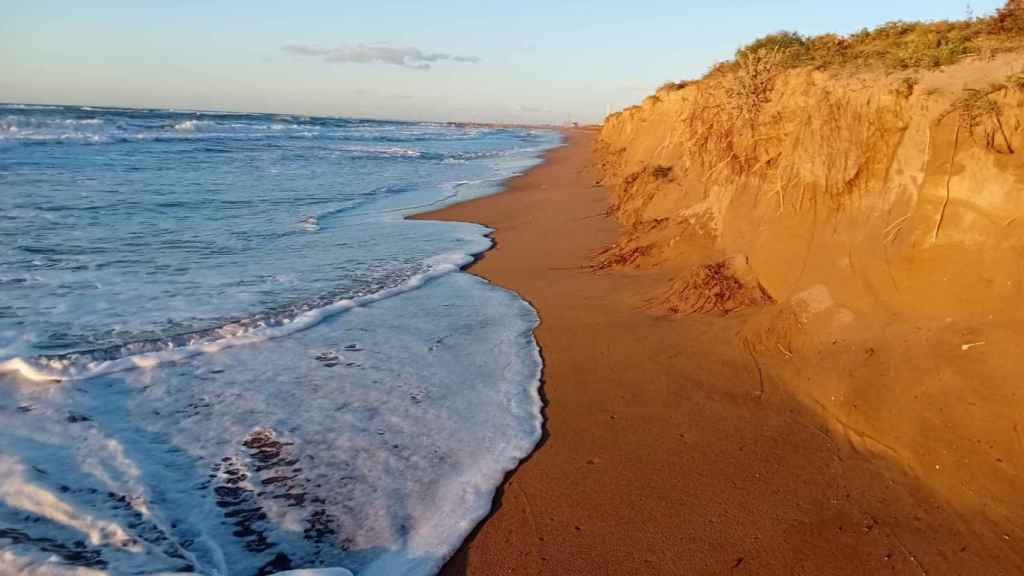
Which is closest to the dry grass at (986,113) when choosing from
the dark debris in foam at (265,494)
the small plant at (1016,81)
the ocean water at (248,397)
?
the small plant at (1016,81)

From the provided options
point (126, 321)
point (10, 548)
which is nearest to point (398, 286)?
point (126, 321)

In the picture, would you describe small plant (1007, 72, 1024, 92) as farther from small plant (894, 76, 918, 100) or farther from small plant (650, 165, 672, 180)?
small plant (650, 165, 672, 180)

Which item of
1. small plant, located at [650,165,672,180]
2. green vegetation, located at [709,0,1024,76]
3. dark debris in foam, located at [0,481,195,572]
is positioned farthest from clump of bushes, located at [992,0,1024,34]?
dark debris in foam, located at [0,481,195,572]

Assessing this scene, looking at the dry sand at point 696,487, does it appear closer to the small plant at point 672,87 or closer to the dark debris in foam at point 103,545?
the dark debris in foam at point 103,545

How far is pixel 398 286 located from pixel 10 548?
15.4 feet

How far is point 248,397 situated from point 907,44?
582cm

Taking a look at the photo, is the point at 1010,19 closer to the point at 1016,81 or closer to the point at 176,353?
the point at 1016,81

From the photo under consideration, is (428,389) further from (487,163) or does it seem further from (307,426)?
(487,163)

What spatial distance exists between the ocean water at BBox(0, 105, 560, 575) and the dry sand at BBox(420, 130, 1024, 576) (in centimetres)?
28

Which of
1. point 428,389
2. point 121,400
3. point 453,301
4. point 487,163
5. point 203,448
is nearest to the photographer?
point 203,448

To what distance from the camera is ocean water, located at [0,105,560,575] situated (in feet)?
9.65

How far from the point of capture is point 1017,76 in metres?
3.94

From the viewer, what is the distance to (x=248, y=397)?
4.36 meters

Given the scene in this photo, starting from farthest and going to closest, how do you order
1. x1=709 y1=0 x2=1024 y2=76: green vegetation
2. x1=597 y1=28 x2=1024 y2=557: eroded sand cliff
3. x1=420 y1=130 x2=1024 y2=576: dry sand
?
1. x1=709 y1=0 x2=1024 y2=76: green vegetation
2. x1=597 y1=28 x2=1024 y2=557: eroded sand cliff
3. x1=420 y1=130 x2=1024 y2=576: dry sand
